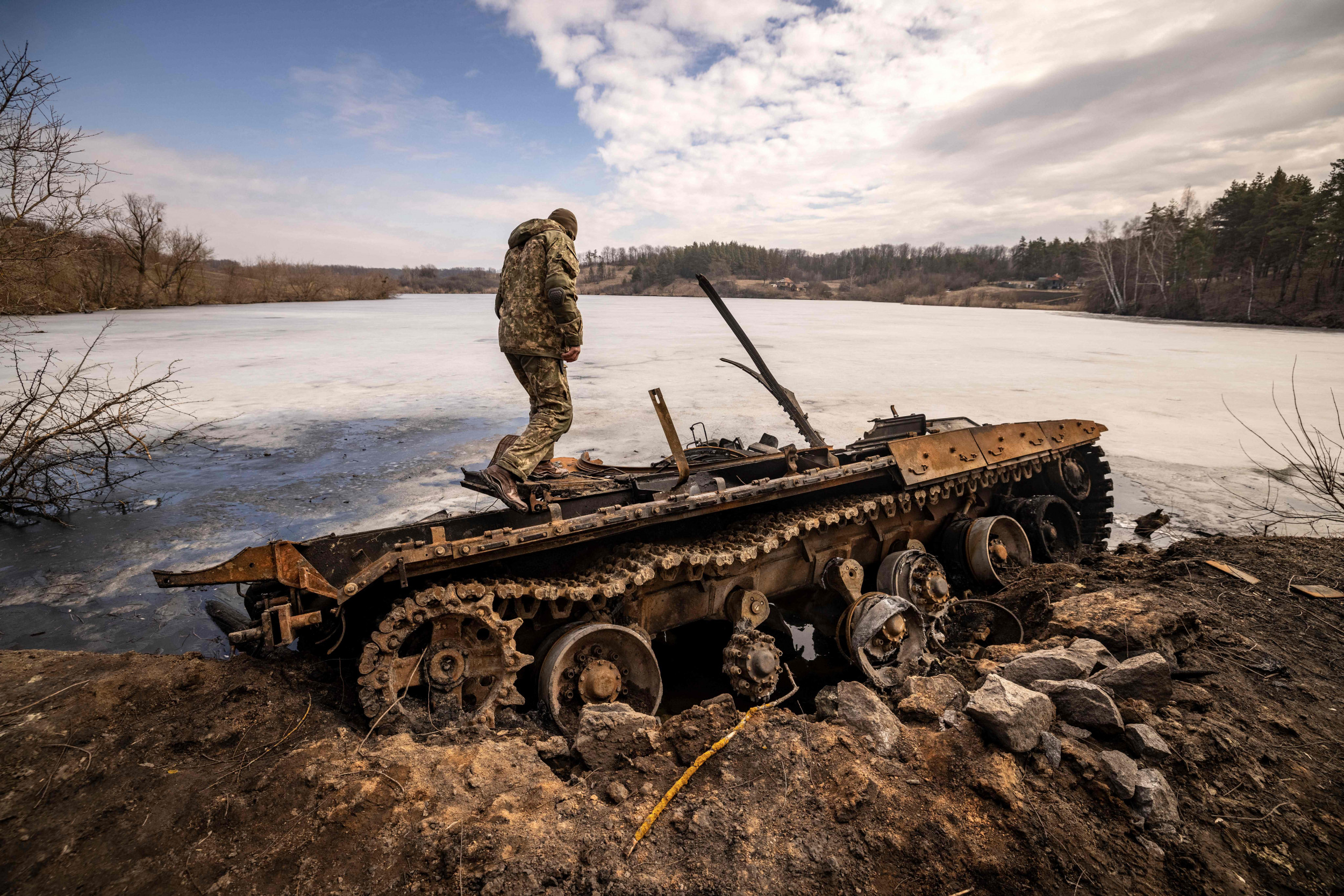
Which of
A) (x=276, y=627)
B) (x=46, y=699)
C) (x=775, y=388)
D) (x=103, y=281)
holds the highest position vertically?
(x=103, y=281)

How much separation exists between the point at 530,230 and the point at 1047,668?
429 cm

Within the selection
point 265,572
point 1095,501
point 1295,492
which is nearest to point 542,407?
point 265,572

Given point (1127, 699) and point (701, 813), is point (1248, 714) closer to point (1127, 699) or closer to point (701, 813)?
point (1127, 699)

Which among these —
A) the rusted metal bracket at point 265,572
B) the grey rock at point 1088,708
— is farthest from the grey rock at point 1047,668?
the rusted metal bracket at point 265,572

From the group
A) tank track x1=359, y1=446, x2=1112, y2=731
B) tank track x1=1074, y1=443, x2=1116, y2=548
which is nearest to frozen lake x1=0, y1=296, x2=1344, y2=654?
tank track x1=1074, y1=443, x2=1116, y2=548

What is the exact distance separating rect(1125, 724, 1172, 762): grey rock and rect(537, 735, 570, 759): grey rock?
274 cm

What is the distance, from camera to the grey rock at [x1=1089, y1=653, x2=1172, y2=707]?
3482 millimetres

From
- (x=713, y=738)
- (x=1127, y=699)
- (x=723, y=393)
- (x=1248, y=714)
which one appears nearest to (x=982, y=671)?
(x=1127, y=699)

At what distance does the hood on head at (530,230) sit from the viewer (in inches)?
182

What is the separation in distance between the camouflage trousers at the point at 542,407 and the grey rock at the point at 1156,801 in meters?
3.65

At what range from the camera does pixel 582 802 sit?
2.76 metres

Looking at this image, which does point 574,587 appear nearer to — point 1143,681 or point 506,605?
point 506,605

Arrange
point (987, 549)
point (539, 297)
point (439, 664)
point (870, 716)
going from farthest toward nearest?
point (987, 549) < point (539, 297) < point (439, 664) < point (870, 716)

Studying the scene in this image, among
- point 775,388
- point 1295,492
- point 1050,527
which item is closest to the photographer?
point 775,388
